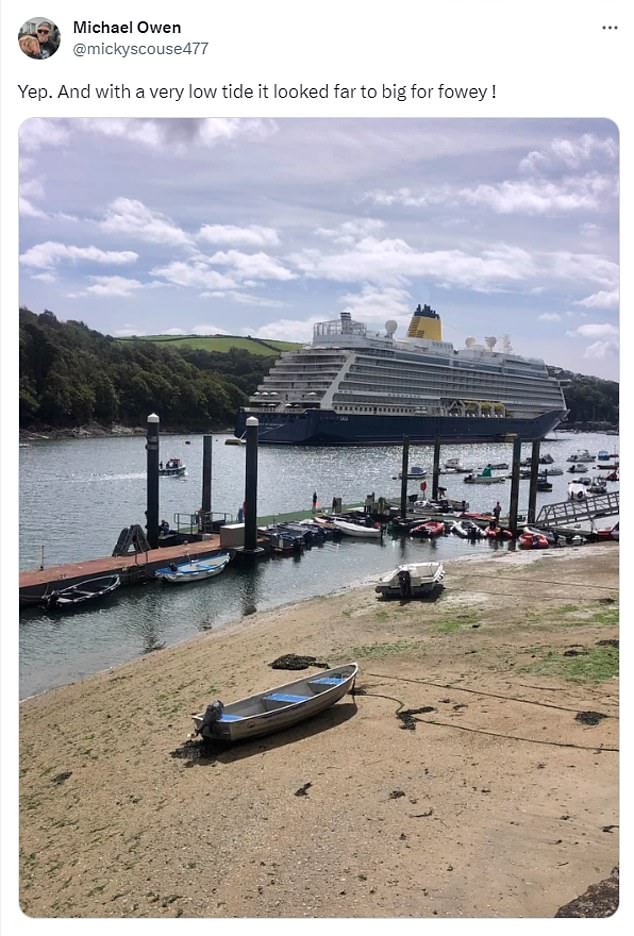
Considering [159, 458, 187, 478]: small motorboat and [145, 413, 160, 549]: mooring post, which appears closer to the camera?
[145, 413, 160, 549]: mooring post

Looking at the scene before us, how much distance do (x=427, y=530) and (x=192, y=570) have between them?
488 inches

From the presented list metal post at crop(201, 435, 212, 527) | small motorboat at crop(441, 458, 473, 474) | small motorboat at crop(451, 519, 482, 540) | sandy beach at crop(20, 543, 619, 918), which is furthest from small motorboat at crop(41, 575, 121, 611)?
small motorboat at crop(441, 458, 473, 474)

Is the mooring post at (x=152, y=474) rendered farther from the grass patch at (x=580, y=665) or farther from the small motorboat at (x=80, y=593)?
the grass patch at (x=580, y=665)

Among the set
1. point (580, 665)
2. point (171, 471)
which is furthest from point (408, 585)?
point (171, 471)

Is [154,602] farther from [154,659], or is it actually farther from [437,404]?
[437,404]

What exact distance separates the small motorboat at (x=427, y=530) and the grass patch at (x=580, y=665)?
1959cm

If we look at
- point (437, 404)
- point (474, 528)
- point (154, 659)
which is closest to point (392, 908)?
point (154, 659)

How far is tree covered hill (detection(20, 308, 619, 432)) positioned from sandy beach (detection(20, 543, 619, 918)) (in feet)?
168

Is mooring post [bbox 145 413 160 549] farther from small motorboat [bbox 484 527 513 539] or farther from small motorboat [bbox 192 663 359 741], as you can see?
small motorboat [bbox 192 663 359 741]

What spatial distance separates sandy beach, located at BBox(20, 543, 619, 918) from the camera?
5.29m

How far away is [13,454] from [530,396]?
294 feet

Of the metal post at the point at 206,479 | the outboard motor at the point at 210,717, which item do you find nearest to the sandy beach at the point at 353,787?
the outboard motor at the point at 210,717

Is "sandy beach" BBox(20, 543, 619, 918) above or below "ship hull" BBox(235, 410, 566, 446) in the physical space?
below
